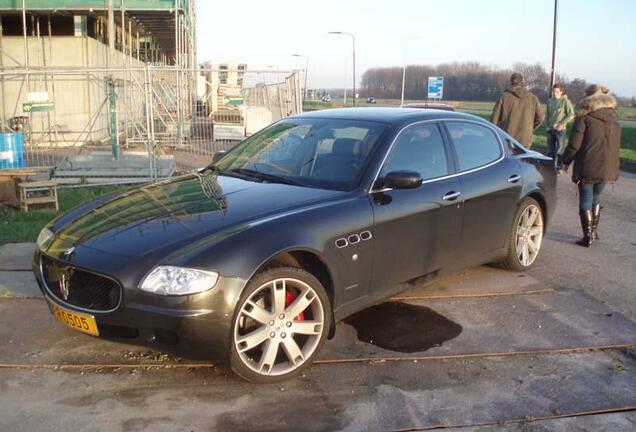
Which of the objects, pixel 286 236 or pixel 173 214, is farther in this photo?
pixel 173 214

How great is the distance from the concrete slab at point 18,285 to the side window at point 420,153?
10.4ft

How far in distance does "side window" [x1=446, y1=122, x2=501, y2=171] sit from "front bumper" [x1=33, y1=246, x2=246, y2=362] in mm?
2589

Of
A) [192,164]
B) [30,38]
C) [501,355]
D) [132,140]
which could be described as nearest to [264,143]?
[501,355]

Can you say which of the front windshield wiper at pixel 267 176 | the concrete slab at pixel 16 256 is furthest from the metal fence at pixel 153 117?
the front windshield wiper at pixel 267 176

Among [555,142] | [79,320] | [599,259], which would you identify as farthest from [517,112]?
[79,320]

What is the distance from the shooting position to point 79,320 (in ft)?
11.8

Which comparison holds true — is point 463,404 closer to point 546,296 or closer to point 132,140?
point 546,296

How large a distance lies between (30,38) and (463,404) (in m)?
20.3

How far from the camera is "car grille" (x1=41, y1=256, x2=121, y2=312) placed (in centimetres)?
353

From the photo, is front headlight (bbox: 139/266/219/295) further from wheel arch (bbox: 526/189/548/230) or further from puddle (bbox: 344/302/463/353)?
wheel arch (bbox: 526/189/548/230)

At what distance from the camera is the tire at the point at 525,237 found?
19.0 ft

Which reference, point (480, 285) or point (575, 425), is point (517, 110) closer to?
point (480, 285)

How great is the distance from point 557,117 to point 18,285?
10228mm

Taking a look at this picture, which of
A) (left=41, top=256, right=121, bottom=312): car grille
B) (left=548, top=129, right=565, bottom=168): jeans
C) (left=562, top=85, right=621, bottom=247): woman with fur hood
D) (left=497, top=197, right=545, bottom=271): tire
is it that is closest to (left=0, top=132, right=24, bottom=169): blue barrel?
(left=41, top=256, right=121, bottom=312): car grille
